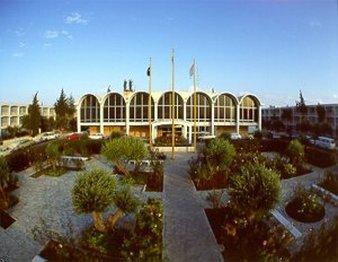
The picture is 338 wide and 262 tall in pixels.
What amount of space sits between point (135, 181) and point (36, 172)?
2795 mm

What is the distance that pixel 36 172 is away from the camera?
1059 cm

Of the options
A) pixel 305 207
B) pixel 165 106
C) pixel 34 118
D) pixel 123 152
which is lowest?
pixel 305 207

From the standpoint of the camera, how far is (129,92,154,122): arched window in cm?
1950

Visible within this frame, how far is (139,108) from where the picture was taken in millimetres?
21109

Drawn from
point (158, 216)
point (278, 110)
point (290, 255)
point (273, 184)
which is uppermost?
point (278, 110)

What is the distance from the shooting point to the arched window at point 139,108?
768 inches

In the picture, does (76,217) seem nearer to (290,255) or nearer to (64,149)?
(64,149)

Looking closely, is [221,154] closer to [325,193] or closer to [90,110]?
[325,193]

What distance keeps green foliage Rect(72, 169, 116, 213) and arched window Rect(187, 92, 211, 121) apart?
10171 millimetres

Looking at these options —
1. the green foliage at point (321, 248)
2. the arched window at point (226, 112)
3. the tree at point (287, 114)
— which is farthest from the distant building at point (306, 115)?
the green foliage at point (321, 248)

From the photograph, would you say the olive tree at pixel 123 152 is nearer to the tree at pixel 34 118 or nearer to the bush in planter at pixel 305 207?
the tree at pixel 34 118

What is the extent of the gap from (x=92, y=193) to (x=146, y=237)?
4.48 ft

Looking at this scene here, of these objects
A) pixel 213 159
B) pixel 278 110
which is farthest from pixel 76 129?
pixel 278 110

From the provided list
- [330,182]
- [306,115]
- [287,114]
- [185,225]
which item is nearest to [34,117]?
[185,225]
